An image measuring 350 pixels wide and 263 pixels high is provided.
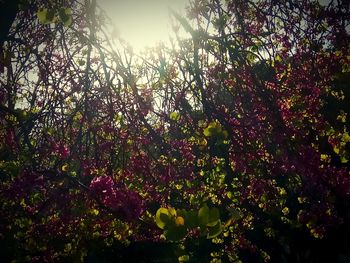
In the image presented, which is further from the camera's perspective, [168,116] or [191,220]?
[168,116]

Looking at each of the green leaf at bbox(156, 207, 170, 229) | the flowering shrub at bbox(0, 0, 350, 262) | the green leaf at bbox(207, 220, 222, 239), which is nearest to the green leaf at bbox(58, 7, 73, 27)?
the flowering shrub at bbox(0, 0, 350, 262)

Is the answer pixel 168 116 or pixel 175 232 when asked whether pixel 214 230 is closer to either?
pixel 175 232

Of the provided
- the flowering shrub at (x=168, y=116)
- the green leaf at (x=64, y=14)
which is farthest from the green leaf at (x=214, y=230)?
the green leaf at (x=64, y=14)

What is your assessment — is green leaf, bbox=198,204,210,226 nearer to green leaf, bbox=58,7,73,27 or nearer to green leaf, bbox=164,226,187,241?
green leaf, bbox=164,226,187,241

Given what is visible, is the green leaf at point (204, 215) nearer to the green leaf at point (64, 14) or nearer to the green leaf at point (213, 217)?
the green leaf at point (213, 217)

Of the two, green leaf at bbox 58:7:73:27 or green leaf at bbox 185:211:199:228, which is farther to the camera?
green leaf at bbox 58:7:73:27

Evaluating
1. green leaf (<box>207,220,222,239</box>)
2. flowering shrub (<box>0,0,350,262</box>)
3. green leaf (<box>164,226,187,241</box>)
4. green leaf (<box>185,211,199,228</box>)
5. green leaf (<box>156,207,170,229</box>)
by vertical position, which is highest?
flowering shrub (<box>0,0,350,262</box>)

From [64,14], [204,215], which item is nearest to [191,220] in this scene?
[204,215]

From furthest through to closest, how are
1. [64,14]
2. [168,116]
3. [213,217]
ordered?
[168,116] < [64,14] < [213,217]

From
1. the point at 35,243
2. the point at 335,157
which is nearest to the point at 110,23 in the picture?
the point at 35,243

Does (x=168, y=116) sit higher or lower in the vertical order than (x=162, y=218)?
higher

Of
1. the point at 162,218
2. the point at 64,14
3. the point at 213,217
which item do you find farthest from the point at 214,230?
the point at 64,14

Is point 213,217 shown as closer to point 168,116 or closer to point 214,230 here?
point 214,230

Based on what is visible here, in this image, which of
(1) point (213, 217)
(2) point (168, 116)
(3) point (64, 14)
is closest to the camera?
(1) point (213, 217)
